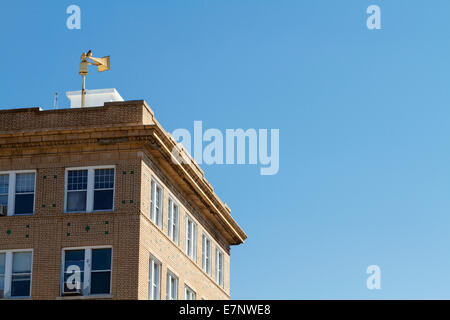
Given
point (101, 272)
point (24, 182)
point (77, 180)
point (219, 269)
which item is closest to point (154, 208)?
point (77, 180)

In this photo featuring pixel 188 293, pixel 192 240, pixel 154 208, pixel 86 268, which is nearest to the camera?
pixel 86 268

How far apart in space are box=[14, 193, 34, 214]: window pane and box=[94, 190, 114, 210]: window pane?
118 inches

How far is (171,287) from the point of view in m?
49.2

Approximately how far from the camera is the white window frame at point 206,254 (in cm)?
5528

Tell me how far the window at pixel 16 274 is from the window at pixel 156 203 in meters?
5.74

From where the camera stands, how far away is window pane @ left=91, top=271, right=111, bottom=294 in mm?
44094

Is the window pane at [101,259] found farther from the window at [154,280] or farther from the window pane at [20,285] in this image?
the window pane at [20,285]

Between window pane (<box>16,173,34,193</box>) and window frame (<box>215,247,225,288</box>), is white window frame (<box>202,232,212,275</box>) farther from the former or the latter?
window pane (<box>16,173,34,193</box>)

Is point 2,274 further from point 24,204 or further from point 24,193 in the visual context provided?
point 24,193

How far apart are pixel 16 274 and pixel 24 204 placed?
127 inches

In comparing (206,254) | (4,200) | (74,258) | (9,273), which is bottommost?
(9,273)

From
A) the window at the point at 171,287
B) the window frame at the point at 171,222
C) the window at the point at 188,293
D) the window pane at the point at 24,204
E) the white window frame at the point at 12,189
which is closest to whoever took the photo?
the window pane at the point at 24,204

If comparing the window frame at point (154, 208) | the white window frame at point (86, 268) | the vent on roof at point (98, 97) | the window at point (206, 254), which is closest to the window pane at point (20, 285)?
the white window frame at point (86, 268)
